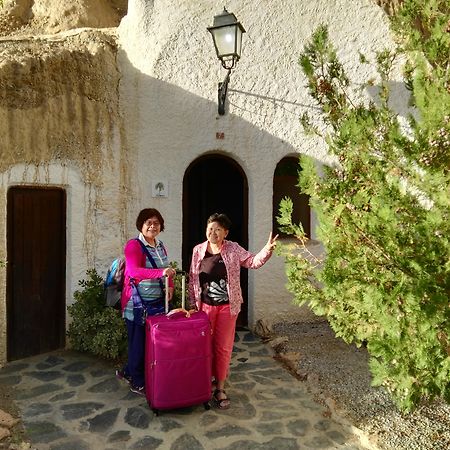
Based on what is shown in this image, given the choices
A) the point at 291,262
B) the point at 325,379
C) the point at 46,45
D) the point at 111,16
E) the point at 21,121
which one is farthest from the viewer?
the point at 111,16

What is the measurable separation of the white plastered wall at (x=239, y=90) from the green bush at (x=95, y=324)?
1246 millimetres

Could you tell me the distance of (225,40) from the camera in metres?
5.24

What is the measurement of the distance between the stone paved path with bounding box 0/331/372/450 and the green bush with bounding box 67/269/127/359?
0.26 m

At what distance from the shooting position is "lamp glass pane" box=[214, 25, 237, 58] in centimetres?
517

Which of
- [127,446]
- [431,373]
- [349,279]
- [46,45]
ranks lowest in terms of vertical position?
[127,446]

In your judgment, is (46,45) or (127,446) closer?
(127,446)

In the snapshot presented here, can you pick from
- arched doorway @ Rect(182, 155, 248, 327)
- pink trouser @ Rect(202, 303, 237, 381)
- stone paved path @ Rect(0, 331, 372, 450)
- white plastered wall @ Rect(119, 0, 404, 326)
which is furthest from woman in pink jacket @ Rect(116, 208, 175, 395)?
arched doorway @ Rect(182, 155, 248, 327)

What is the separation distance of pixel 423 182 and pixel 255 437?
2390 mm

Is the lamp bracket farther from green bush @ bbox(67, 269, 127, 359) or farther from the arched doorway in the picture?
green bush @ bbox(67, 269, 127, 359)

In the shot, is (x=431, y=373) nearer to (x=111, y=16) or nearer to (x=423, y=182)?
(x=423, y=182)

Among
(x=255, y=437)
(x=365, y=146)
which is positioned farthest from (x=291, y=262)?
(x=255, y=437)

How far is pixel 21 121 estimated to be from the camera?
5137 millimetres

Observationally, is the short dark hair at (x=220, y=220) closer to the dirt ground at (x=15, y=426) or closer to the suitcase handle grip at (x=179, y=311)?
the suitcase handle grip at (x=179, y=311)

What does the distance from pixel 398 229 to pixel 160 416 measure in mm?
2664
